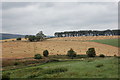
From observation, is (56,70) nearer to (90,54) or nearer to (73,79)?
(73,79)

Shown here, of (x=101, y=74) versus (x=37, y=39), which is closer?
(x=101, y=74)

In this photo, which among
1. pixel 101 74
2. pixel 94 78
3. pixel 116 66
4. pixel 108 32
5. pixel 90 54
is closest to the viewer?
pixel 94 78

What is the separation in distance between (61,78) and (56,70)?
4.89 metres

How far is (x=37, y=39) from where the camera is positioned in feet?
352

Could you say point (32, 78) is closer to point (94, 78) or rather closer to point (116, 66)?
point (94, 78)

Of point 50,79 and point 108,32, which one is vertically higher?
point 108,32

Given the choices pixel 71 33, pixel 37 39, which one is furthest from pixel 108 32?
pixel 37 39

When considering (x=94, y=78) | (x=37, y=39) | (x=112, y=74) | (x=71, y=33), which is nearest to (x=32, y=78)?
(x=94, y=78)

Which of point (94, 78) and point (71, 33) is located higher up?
point (71, 33)

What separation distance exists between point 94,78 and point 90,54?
35715 millimetres

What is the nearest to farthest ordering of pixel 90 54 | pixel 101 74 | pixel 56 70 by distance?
pixel 101 74, pixel 56 70, pixel 90 54

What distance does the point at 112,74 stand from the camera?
20.3 metres

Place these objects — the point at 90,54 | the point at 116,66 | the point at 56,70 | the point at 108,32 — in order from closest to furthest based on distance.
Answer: the point at 116,66 < the point at 56,70 < the point at 90,54 < the point at 108,32

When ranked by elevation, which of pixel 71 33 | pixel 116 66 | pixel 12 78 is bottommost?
pixel 12 78
